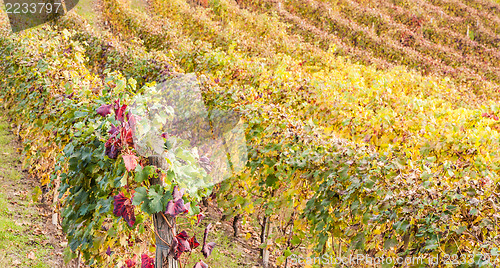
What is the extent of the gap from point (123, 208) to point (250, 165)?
1.87 m

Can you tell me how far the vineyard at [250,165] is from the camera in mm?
2023

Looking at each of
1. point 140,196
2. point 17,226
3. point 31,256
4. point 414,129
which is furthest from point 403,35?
point 140,196

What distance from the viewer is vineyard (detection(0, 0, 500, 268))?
2.02 m

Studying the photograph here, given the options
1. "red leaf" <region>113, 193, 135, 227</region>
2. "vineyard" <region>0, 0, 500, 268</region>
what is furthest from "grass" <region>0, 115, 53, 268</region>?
"red leaf" <region>113, 193, 135, 227</region>

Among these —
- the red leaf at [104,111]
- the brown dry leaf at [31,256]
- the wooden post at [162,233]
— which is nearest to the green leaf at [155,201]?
the wooden post at [162,233]

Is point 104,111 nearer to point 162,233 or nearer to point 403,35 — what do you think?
point 162,233

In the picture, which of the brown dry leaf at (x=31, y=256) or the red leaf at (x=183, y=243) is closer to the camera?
the red leaf at (x=183, y=243)

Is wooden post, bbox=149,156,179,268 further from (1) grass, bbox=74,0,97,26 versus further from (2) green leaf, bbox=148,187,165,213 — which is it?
(1) grass, bbox=74,0,97,26

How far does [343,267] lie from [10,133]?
765 centimetres

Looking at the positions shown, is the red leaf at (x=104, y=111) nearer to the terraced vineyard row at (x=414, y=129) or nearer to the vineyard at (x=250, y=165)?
the vineyard at (x=250, y=165)

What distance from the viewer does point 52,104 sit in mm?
3900

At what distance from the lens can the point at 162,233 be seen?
7.03 ft

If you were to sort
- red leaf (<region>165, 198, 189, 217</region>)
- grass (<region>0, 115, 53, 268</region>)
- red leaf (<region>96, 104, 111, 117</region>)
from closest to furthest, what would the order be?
red leaf (<region>165, 198, 189, 217</region>) < red leaf (<region>96, 104, 111, 117</region>) < grass (<region>0, 115, 53, 268</region>)

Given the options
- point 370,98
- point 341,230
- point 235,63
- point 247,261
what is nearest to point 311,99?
point 370,98
